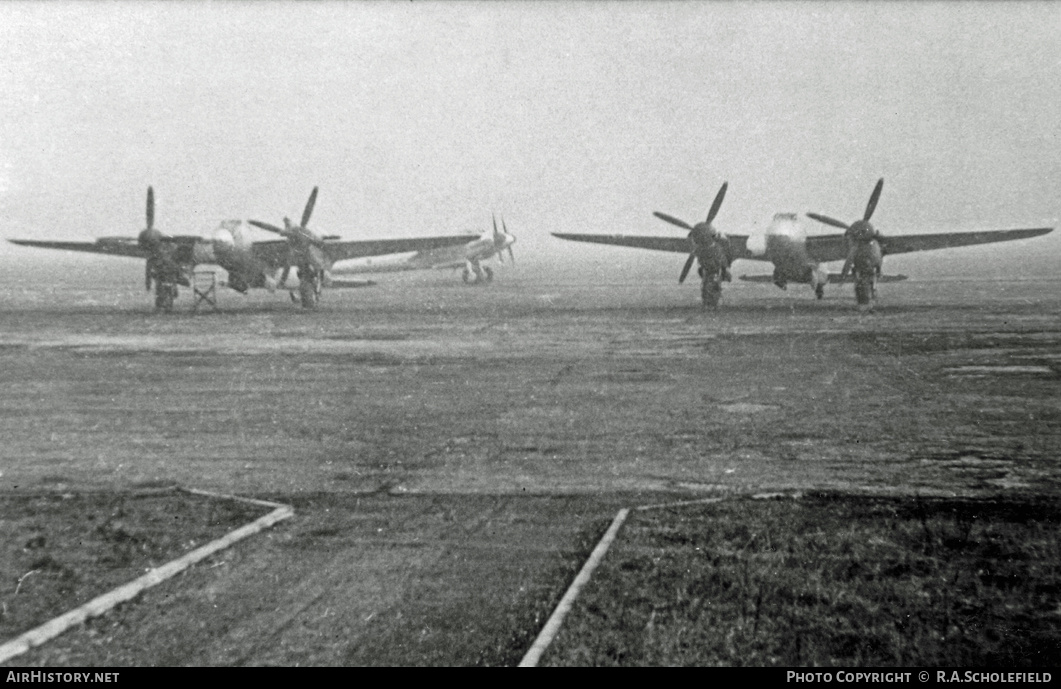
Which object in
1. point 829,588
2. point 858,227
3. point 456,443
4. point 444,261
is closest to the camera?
point 829,588

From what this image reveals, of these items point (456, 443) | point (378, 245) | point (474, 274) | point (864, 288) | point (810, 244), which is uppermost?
point (810, 244)

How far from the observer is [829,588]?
6887 millimetres

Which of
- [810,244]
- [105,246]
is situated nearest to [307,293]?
[105,246]

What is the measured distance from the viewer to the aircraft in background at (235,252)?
37.4 metres

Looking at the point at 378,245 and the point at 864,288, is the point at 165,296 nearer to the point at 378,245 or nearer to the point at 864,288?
the point at 378,245

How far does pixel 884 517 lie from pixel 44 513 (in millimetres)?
8303

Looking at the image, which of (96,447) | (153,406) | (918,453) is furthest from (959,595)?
(153,406)

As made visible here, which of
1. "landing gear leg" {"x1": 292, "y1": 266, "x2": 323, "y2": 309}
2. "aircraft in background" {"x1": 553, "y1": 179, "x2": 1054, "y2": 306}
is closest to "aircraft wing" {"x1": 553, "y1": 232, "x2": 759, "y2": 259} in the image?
"aircraft in background" {"x1": 553, "y1": 179, "x2": 1054, "y2": 306}

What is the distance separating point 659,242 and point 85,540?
3511 centimetres

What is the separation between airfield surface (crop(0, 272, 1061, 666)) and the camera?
21.6ft
